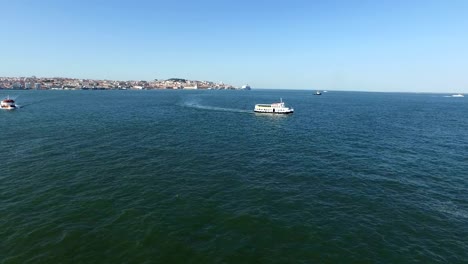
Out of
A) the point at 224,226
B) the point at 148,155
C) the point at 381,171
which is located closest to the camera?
the point at 224,226

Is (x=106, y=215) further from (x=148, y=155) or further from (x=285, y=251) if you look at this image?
(x=148, y=155)

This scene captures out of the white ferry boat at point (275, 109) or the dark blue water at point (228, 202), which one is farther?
the white ferry boat at point (275, 109)

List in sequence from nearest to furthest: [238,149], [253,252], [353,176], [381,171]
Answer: [253,252] → [353,176] → [381,171] → [238,149]

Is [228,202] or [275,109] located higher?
[275,109]

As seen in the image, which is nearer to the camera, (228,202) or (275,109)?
(228,202)

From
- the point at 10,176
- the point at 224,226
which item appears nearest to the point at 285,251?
the point at 224,226

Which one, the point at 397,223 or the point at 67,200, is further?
the point at 67,200

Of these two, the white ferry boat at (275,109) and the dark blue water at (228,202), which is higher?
the white ferry boat at (275,109)
